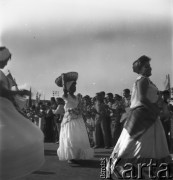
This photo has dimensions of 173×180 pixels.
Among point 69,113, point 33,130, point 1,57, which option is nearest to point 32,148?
point 33,130

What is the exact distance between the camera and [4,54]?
536 cm

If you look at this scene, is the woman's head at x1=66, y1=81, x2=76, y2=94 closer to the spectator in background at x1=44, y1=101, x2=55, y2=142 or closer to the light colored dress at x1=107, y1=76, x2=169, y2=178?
the light colored dress at x1=107, y1=76, x2=169, y2=178

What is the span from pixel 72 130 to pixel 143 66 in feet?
7.39

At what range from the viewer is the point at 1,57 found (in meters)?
5.35

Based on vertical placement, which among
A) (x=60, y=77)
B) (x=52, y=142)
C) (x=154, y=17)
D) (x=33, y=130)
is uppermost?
(x=154, y=17)

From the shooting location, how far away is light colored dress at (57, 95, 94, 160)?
7.43 metres

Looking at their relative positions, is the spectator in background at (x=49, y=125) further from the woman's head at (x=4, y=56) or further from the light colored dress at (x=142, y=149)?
the woman's head at (x=4, y=56)

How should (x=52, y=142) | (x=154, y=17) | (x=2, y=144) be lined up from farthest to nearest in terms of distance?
(x=52, y=142) < (x=154, y=17) < (x=2, y=144)

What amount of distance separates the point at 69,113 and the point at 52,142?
601cm

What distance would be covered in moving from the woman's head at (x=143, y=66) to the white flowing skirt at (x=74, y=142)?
2049 mm

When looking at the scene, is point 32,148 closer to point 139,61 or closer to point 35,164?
point 35,164

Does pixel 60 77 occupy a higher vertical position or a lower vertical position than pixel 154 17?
lower

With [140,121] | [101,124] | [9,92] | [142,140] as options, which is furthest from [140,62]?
[101,124]

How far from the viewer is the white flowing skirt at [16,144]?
14.5 ft
